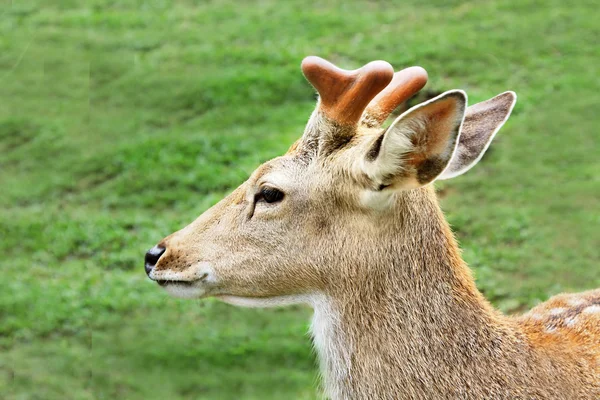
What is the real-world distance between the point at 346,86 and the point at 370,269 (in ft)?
2.78

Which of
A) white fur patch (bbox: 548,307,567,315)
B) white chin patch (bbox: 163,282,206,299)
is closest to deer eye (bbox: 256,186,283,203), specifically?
white chin patch (bbox: 163,282,206,299)

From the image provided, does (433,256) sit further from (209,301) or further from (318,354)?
(209,301)

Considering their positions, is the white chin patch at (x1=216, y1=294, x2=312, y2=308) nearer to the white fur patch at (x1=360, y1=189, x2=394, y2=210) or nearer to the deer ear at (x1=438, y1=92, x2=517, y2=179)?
the white fur patch at (x1=360, y1=189, x2=394, y2=210)

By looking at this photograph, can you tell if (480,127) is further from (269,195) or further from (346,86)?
(269,195)

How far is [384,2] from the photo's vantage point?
39.4 feet

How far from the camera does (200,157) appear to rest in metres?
9.52

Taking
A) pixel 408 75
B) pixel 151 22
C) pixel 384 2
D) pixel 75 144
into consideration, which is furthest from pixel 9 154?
pixel 408 75

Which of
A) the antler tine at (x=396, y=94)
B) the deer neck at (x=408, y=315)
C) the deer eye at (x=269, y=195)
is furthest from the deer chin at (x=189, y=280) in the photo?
the antler tine at (x=396, y=94)

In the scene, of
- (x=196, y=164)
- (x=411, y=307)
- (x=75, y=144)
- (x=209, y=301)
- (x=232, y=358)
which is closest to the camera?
(x=411, y=307)

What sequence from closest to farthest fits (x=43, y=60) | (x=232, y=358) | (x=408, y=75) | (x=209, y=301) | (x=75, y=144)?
(x=408, y=75)
(x=232, y=358)
(x=209, y=301)
(x=75, y=144)
(x=43, y=60)

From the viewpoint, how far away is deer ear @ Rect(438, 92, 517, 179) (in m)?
4.01

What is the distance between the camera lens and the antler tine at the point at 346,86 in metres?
4.10

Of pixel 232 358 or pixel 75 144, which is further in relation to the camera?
pixel 75 144

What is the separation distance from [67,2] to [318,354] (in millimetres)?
9628
